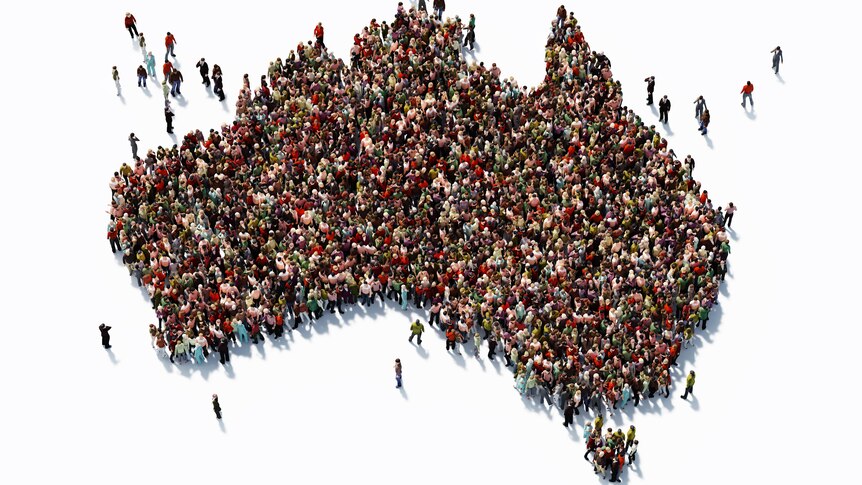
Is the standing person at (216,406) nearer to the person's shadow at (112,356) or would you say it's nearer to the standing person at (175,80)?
the person's shadow at (112,356)

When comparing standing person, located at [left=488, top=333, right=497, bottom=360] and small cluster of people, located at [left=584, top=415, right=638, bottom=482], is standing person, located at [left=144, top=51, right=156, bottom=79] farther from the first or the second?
small cluster of people, located at [left=584, top=415, right=638, bottom=482]

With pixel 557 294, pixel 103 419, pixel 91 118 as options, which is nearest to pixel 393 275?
pixel 557 294

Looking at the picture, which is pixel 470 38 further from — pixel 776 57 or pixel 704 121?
pixel 776 57

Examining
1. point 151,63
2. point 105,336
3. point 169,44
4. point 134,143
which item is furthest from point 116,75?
point 105,336

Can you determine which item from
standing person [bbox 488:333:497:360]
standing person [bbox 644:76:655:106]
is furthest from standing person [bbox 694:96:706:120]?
standing person [bbox 488:333:497:360]

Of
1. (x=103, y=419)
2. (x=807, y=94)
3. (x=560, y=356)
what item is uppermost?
(x=807, y=94)

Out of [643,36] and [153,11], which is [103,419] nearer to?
[153,11]
